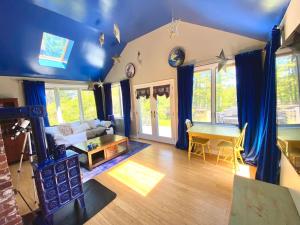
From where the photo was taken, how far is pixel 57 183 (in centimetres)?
174

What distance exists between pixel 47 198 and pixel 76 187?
0.34 meters

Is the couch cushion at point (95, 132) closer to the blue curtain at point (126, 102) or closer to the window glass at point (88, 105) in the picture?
the blue curtain at point (126, 102)

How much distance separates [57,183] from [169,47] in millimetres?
3760

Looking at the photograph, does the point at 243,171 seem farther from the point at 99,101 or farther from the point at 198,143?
the point at 99,101

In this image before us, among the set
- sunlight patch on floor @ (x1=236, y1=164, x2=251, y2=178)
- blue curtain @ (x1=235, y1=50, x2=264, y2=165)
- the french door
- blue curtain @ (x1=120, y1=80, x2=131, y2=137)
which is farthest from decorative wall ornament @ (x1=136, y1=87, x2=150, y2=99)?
sunlight patch on floor @ (x1=236, y1=164, x2=251, y2=178)

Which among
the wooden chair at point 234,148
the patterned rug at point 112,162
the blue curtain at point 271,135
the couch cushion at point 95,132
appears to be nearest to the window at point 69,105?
the couch cushion at point 95,132

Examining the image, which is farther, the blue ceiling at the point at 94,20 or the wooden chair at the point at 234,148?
the wooden chair at the point at 234,148

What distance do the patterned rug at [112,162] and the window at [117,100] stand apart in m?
1.64

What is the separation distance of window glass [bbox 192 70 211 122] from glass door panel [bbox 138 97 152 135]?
59.0 inches

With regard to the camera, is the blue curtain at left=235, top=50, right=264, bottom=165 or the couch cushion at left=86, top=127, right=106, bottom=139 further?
the couch cushion at left=86, top=127, right=106, bottom=139

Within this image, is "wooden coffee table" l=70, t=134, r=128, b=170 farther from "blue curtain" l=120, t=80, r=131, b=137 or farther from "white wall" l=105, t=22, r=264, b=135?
"white wall" l=105, t=22, r=264, b=135

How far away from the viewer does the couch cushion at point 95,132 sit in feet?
14.6

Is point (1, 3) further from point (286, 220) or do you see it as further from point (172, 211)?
point (286, 220)

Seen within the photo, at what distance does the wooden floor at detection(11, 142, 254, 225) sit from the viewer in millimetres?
1724
